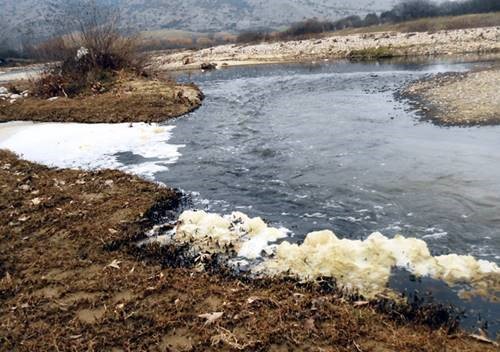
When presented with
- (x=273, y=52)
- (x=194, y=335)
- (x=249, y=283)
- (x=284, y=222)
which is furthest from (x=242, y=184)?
(x=273, y=52)

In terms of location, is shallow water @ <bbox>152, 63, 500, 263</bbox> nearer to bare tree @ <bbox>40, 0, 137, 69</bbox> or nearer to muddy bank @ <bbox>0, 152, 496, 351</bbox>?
muddy bank @ <bbox>0, 152, 496, 351</bbox>

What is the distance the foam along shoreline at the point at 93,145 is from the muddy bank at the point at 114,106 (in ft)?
3.64

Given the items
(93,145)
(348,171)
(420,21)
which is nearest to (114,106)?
(93,145)

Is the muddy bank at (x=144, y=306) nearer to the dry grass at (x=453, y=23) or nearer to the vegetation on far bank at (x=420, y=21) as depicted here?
the dry grass at (x=453, y=23)

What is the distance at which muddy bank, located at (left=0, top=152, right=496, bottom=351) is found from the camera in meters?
5.66

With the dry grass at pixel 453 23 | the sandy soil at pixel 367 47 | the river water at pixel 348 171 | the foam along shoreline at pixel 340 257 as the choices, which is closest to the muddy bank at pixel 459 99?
the river water at pixel 348 171

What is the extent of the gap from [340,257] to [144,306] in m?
3.28

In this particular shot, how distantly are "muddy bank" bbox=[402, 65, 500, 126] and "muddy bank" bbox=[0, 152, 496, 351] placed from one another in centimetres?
1218

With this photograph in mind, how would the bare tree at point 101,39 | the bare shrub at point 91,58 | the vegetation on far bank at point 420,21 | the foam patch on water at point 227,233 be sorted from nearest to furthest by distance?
the foam patch on water at point 227,233 < the bare shrub at point 91,58 < the bare tree at point 101,39 < the vegetation on far bank at point 420,21

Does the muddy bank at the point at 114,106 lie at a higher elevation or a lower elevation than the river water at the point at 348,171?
higher

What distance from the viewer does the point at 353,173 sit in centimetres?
1194

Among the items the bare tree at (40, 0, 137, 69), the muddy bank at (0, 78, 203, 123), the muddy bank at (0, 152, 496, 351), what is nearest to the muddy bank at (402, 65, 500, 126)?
the muddy bank at (0, 78, 203, 123)

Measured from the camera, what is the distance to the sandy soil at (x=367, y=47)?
47812mm

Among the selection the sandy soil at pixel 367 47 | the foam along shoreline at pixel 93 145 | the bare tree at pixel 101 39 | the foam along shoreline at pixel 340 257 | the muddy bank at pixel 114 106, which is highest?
the bare tree at pixel 101 39
